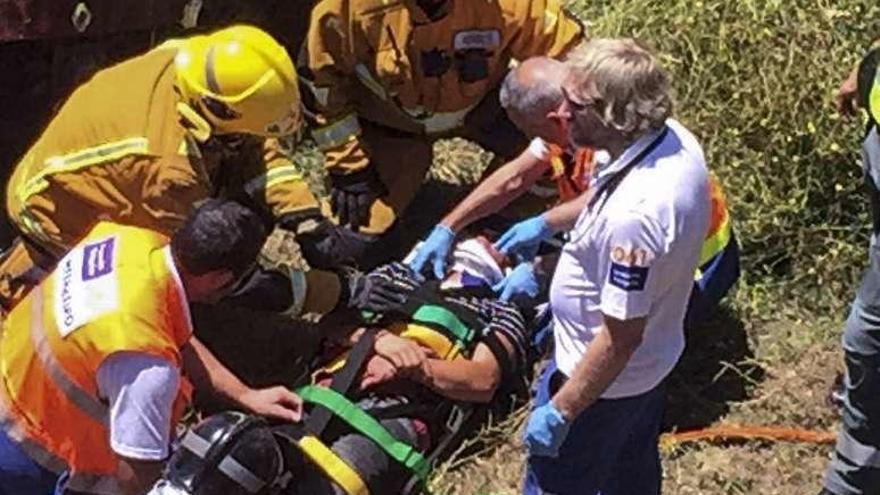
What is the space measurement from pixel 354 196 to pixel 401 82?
17.7 inches

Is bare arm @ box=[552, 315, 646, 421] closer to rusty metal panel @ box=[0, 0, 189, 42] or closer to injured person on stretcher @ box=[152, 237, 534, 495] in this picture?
injured person on stretcher @ box=[152, 237, 534, 495]

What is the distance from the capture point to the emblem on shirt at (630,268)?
12.2 ft

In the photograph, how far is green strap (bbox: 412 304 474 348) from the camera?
4961 mm

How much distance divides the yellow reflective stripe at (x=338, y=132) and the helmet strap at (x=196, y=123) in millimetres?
1259

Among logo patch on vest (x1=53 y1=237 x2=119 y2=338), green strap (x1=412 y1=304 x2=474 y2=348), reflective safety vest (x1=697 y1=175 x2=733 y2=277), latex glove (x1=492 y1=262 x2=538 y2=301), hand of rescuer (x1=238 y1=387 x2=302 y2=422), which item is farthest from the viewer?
latex glove (x1=492 y1=262 x2=538 y2=301)

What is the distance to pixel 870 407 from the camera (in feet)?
15.2

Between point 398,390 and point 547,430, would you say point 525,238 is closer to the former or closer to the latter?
point 398,390

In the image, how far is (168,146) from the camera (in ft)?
15.9

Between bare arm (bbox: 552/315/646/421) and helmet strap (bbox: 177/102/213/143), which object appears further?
helmet strap (bbox: 177/102/213/143)

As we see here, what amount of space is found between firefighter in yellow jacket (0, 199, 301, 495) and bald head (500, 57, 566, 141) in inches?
32.6

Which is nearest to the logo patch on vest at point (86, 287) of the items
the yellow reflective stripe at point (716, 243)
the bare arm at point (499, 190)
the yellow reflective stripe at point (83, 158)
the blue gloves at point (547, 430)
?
the yellow reflective stripe at point (83, 158)

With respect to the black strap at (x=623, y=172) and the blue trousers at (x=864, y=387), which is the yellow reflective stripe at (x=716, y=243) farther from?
the black strap at (x=623, y=172)

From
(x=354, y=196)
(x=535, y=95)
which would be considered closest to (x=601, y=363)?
(x=535, y=95)

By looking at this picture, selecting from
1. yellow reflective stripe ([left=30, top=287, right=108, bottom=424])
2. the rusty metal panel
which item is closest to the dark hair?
yellow reflective stripe ([left=30, top=287, right=108, bottom=424])
